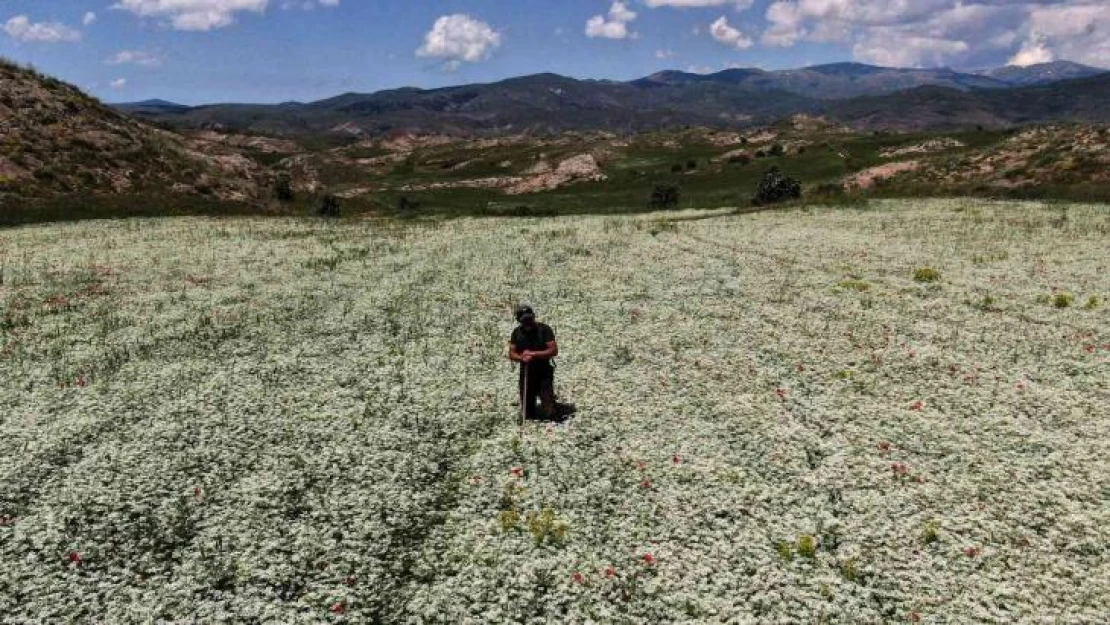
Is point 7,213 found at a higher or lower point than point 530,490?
higher

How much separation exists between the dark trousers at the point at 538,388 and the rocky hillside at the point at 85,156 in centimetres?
5886

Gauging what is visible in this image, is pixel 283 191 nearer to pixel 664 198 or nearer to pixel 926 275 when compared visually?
pixel 664 198

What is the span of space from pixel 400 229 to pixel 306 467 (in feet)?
153

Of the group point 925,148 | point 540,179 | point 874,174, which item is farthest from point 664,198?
point 925,148

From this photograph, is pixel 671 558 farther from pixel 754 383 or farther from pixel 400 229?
pixel 400 229

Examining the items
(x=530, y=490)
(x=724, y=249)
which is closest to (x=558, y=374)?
(x=530, y=490)

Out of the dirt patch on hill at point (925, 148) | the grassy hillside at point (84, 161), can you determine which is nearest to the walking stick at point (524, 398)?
the grassy hillside at point (84, 161)

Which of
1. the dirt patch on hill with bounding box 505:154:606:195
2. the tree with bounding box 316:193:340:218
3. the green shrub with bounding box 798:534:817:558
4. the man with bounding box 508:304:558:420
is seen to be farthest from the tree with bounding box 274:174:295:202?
the green shrub with bounding box 798:534:817:558

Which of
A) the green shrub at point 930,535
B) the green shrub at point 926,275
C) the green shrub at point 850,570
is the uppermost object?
the green shrub at point 926,275

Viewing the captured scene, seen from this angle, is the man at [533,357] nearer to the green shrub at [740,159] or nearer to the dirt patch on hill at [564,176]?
the dirt patch on hill at [564,176]

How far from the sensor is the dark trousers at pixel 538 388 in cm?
2070

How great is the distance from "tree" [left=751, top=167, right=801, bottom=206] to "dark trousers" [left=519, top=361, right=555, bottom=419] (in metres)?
61.5

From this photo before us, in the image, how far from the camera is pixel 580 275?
4194 cm

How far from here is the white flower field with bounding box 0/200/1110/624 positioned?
13727mm
